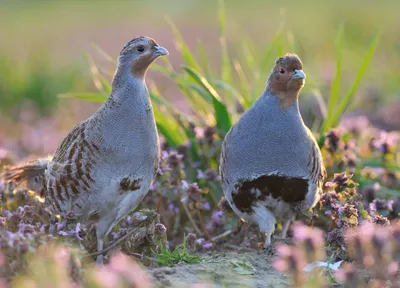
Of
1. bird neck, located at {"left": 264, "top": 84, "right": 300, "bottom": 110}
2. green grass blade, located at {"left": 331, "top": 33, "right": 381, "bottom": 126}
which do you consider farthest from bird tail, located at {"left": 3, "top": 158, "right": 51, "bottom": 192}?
green grass blade, located at {"left": 331, "top": 33, "right": 381, "bottom": 126}

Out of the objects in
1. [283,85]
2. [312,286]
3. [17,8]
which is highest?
[283,85]

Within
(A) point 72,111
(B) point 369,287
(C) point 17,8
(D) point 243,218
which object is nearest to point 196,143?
(D) point 243,218

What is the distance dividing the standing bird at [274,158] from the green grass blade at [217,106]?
801 millimetres

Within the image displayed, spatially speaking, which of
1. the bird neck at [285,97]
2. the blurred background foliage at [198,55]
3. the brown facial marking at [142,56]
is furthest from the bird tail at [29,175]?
the bird neck at [285,97]

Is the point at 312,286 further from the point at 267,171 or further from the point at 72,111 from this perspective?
the point at 72,111

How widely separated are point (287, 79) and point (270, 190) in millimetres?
627

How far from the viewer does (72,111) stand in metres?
9.73

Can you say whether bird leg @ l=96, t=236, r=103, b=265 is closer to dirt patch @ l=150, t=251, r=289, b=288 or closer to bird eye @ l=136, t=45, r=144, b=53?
dirt patch @ l=150, t=251, r=289, b=288

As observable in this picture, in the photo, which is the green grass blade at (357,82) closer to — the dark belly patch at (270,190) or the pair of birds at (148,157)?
the pair of birds at (148,157)

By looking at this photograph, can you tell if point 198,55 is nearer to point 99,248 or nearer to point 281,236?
point 281,236

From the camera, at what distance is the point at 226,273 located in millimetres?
3535

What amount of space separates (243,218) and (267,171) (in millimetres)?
391

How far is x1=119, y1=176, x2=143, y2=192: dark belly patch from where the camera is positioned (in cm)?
414

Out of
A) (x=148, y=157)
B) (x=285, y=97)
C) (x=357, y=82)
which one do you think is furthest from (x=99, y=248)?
(x=357, y=82)
